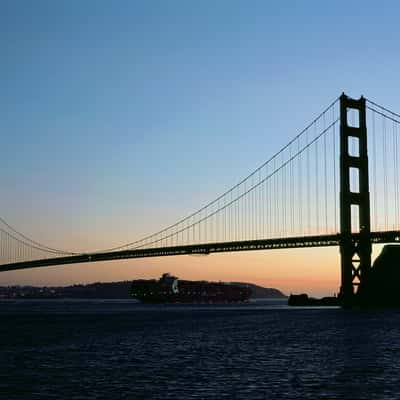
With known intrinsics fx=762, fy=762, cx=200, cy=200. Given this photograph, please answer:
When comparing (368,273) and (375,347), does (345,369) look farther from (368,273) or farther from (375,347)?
(368,273)

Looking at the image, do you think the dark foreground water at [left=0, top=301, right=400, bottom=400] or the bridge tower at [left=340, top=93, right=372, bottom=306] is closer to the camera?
the dark foreground water at [left=0, top=301, right=400, bottom=400]

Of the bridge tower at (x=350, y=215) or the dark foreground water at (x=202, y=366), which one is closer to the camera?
the dark foreground water at (x=202, y=366)

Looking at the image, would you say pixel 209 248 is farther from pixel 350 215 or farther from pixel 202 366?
pixel 202 366

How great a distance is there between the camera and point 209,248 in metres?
96.1

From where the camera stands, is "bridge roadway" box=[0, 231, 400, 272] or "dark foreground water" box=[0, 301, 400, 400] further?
"bridge roadway" box=[0, 231, 400, 272]

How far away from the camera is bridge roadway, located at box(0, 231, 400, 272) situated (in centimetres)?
8388

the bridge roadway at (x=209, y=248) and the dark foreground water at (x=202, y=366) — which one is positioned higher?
the bridge roadway at (x=209, y=248)

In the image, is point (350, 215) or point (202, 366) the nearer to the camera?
point (202, 366)

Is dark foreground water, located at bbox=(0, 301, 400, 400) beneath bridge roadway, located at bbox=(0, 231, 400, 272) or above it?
beneath

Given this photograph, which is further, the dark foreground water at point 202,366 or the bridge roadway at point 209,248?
the bridge roadway at point 209,248

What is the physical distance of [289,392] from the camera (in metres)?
23.2

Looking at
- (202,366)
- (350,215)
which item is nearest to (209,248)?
(350,215)

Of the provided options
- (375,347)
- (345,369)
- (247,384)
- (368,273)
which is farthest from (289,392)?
(368,273)

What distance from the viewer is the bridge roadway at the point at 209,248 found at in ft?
275
